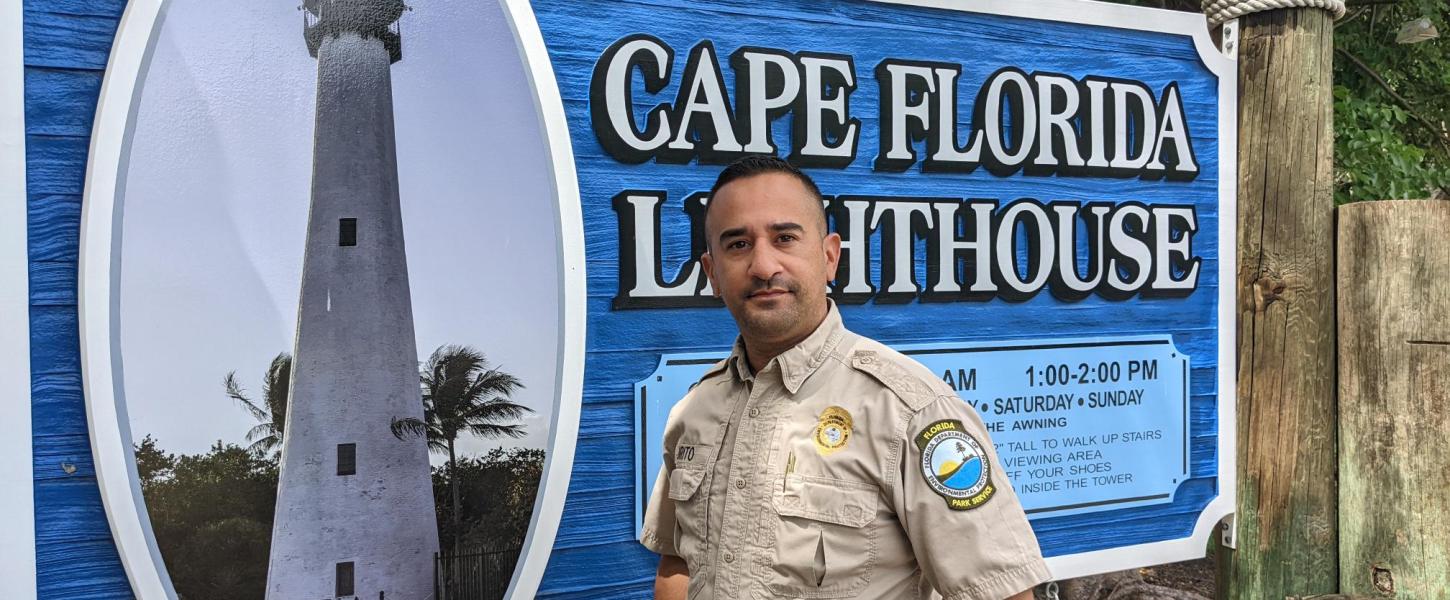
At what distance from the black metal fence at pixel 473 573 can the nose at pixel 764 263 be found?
4.09ft

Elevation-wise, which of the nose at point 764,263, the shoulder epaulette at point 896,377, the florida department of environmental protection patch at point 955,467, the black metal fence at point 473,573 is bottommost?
the black metal fence at point 473,573

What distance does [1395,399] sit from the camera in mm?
3020

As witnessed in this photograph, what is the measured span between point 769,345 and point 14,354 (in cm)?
152

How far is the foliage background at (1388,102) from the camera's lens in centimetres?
411

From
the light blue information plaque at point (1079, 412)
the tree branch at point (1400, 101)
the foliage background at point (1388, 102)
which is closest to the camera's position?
the light blue information plaque at point (1079, 412)

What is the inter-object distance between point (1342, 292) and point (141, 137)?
3.15 m

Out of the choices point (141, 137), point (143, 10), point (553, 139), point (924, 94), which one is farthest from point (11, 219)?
point (924, 94)

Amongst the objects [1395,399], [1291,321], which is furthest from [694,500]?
[1395,399]

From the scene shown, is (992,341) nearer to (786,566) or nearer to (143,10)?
(786,566)

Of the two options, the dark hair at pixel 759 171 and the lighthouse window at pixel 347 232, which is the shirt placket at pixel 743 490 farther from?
the lighthouse window at pixel 347 232

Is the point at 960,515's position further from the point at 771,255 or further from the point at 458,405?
the point at 458,405

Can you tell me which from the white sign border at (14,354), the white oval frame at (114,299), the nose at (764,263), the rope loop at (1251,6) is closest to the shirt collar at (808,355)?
the nose at (764,263)

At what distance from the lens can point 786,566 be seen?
4.98 feet

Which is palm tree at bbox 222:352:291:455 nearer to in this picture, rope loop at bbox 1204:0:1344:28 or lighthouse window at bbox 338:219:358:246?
lighthouse window at bbox 338:219:358:246
